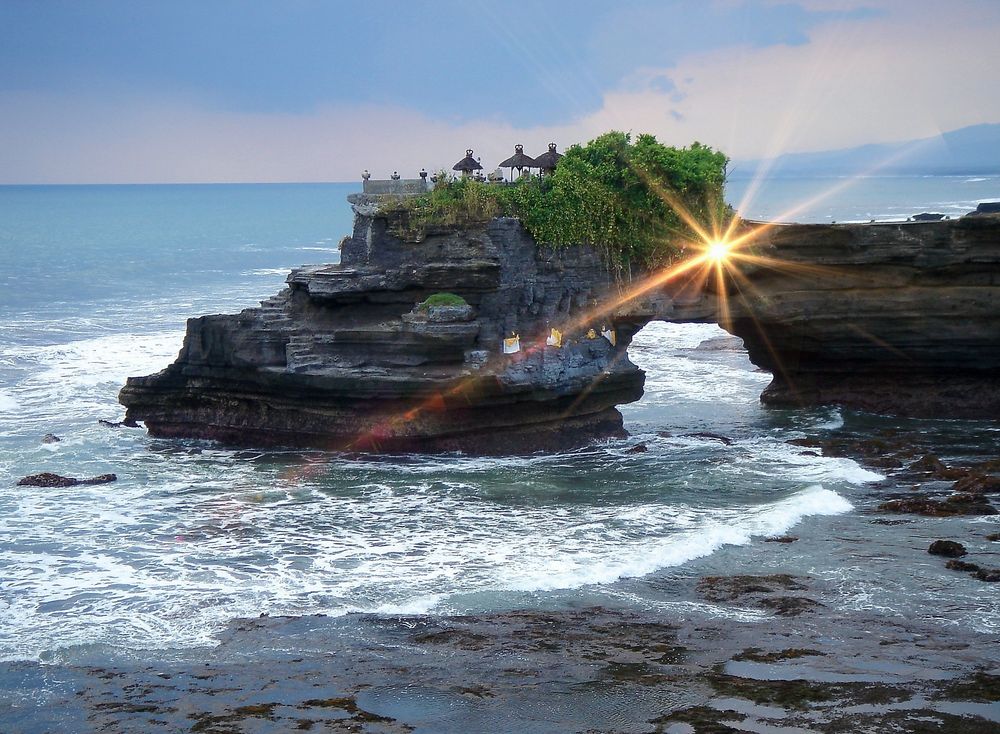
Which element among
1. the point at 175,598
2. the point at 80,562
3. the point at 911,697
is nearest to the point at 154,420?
the point at 80,562

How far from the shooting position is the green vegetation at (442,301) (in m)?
24.6

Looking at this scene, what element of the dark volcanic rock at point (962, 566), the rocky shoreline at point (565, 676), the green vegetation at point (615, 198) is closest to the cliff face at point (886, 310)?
the green vegetation at point (615, 198)

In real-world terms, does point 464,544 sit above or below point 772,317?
below

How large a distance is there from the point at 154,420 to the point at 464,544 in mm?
11742

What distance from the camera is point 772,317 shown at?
27.5m

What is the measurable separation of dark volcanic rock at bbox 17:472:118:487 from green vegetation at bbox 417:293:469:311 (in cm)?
761

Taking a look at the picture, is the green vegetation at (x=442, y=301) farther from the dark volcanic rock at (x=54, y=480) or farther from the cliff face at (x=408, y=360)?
the dark volcanic rock at (x=54, y=480)

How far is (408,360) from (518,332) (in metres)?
2.87

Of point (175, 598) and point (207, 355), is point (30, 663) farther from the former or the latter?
point (207, 355)

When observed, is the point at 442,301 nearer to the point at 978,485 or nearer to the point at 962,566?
the point at 978,485

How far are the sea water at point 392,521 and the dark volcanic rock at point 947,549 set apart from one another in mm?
1323

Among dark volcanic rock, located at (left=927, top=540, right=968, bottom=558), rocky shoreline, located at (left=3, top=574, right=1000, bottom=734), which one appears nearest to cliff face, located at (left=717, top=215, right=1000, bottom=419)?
dark volcanic rock, located at (left=927, top=540, right=968, bottom=558)

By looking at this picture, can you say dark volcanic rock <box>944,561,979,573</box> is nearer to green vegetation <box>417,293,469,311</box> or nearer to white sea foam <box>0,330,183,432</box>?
green vegetation <box>417,293,469,311</box>

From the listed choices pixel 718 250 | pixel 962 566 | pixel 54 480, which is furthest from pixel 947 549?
pixel 54 480
